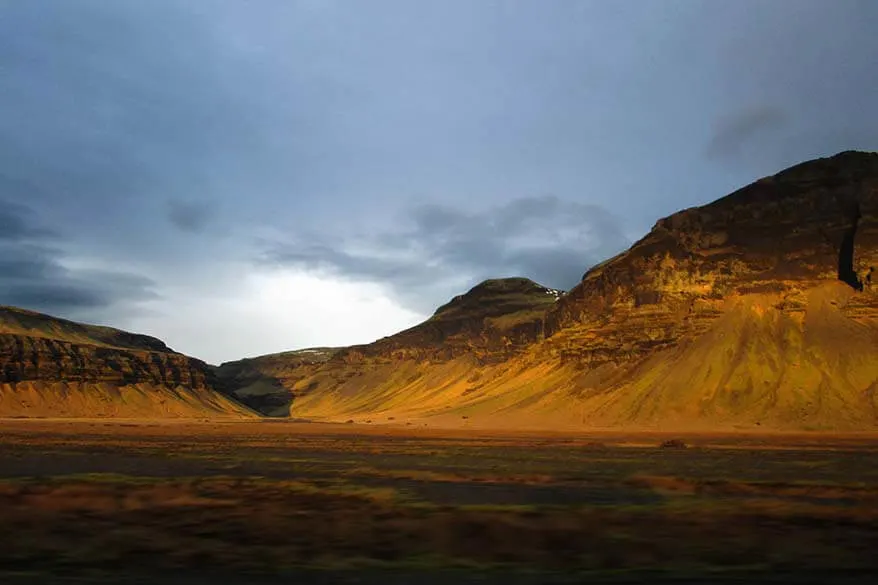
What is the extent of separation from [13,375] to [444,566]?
186700mm

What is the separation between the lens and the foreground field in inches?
511

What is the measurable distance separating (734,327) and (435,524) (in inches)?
3902

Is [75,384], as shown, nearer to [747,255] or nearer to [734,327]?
[734,327]

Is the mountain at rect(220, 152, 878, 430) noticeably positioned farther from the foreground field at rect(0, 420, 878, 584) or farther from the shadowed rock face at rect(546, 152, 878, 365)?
the foreground field at rect(0, 420, 878, 584)

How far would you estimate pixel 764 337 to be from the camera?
101 m

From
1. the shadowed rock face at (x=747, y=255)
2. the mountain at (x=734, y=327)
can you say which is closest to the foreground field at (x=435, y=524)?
the mountain at (x=734, y=327)

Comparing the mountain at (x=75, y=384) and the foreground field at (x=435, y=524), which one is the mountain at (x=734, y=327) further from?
the mountain at (x=75, y=384)

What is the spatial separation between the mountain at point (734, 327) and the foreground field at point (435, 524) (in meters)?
62.2

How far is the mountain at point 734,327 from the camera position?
9000 cm

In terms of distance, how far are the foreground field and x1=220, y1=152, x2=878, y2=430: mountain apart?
62202 mm

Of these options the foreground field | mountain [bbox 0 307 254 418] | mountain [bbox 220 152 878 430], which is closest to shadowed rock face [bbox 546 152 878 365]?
mountain [bbox 220 152 878 430]

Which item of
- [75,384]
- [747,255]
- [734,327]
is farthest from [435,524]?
[75,384]

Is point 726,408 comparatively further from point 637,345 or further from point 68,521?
point 68,521

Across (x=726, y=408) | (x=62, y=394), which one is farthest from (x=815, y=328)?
(x=62, y=394)
